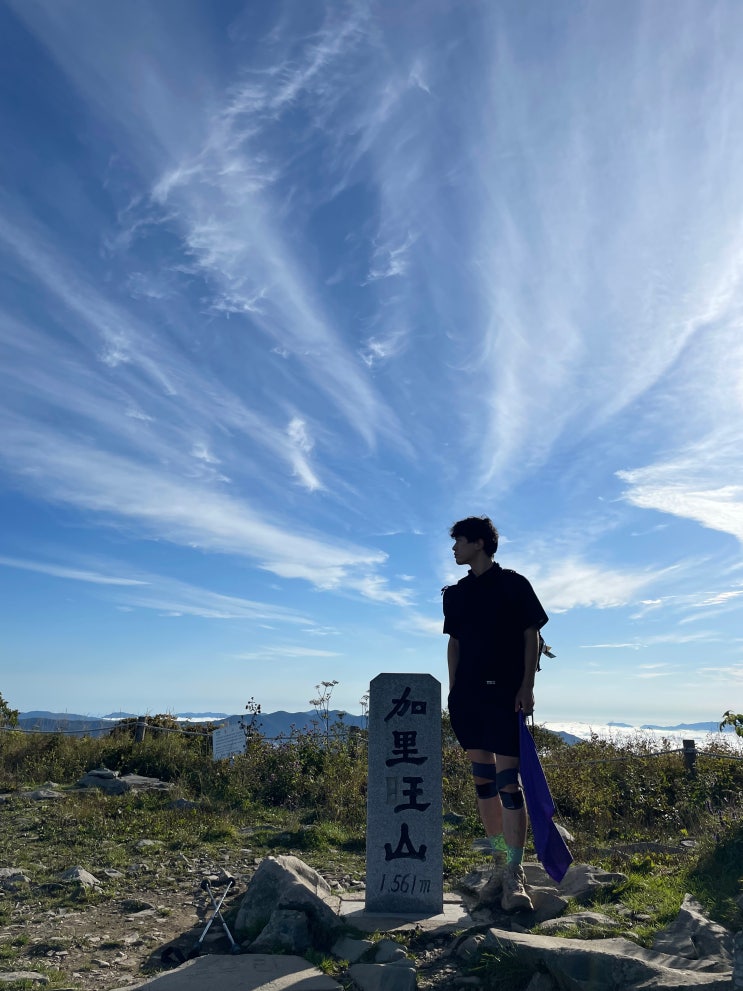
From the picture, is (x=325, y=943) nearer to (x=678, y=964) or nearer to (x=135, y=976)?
(x=135, y=976)

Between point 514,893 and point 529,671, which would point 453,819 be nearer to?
point 514,893

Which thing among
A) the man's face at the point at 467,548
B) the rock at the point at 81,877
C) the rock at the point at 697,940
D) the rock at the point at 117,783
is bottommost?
the rock at the point at 81,877

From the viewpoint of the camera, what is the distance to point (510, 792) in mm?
4875

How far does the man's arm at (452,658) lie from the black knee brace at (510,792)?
702 mm

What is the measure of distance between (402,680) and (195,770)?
7.09 m

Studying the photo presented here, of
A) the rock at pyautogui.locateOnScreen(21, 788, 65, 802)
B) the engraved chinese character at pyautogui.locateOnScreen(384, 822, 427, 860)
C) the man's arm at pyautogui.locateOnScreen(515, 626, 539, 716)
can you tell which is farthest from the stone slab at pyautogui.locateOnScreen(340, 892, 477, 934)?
the rock at pyautogui.locateOnScreen(21, 788, 65, 802)

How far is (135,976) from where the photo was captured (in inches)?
169

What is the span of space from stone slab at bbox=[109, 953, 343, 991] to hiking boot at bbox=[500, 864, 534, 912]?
1.41 metres

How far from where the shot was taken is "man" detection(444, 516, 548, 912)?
488 cm

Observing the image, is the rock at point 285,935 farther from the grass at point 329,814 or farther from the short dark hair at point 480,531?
the short dark hair at point 480,531

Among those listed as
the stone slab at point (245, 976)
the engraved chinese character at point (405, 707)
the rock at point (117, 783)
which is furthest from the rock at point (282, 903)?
the rock at point (117, 783)

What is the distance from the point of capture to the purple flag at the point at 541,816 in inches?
188

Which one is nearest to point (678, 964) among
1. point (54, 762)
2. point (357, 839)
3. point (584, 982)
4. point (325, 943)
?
point (584, 982)

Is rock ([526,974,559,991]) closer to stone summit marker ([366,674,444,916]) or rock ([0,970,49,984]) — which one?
stone summit marker ([366,674,444,916])
